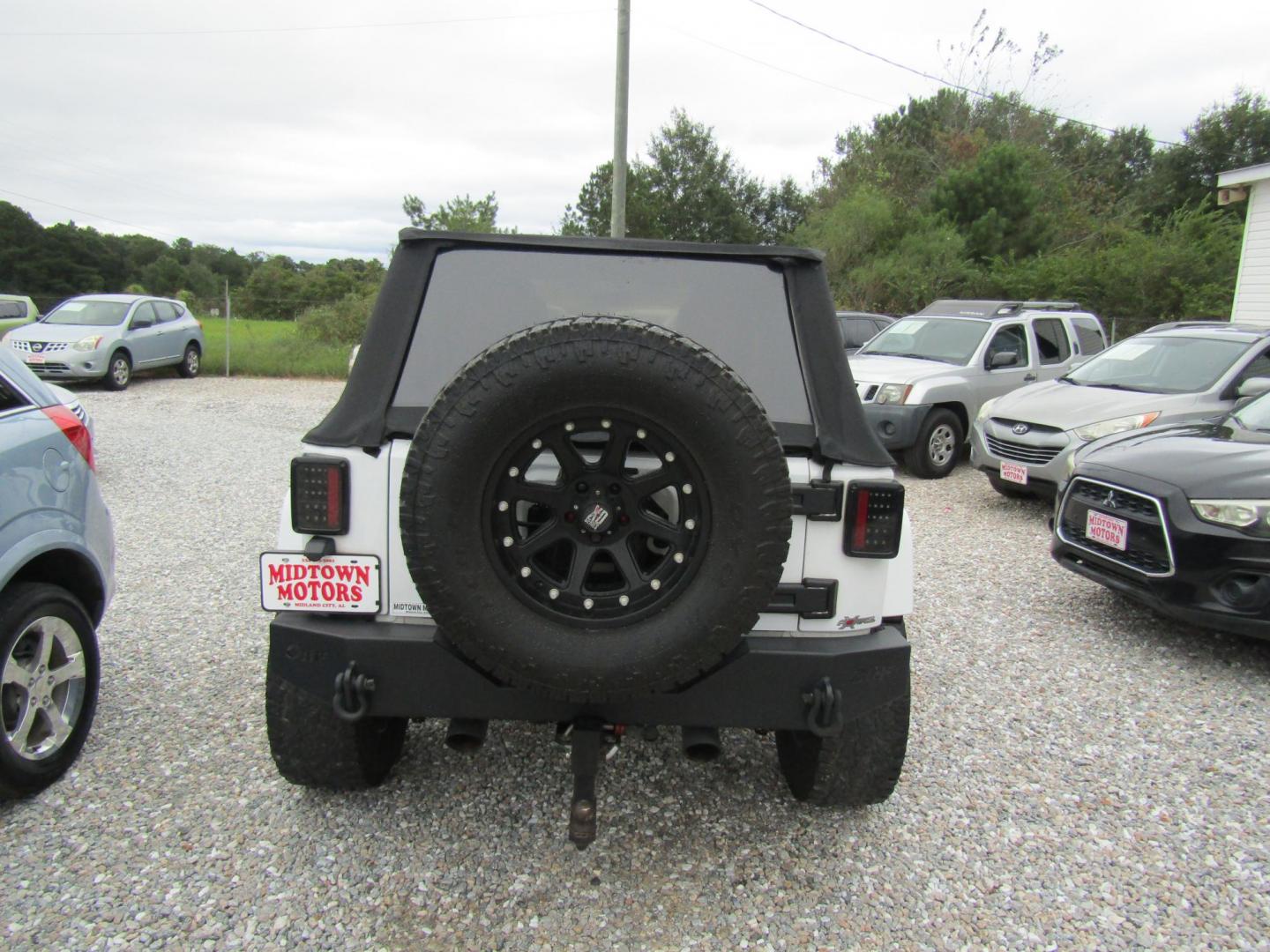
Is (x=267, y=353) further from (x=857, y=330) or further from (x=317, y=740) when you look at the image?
(x=317, y=740)

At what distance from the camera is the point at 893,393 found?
9125 millimetres

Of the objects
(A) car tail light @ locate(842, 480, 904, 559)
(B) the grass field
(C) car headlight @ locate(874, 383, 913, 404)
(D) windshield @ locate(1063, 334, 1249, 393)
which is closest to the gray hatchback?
(B) the grass field

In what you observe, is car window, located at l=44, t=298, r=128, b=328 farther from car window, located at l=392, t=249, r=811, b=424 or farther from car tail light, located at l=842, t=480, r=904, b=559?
car tail light, located at l=842, t=480, r=904, b=559

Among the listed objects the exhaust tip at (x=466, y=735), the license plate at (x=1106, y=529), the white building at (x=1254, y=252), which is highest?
the white building at (x=1254, y=252)

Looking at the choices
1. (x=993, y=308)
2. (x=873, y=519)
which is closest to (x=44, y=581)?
(x=873, y=519)

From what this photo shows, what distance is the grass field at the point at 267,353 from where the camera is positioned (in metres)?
17.8

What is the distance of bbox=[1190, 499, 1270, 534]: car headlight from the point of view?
4.05 meters

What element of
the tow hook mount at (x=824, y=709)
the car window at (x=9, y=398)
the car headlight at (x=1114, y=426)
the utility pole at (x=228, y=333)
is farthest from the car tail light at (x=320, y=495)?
the utility pole at (x=228, y=333)

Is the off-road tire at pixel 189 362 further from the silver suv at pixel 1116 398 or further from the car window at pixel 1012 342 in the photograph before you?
the silver suv at pixel 1116 398

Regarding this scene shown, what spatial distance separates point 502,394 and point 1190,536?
147 inches

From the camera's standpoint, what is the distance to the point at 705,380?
79.0 inches

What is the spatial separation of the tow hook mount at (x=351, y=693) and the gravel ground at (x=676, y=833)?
21.0 inches

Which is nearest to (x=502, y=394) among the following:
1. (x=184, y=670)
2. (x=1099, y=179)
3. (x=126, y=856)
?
(x=126, y=856)

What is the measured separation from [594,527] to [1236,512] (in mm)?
3573
